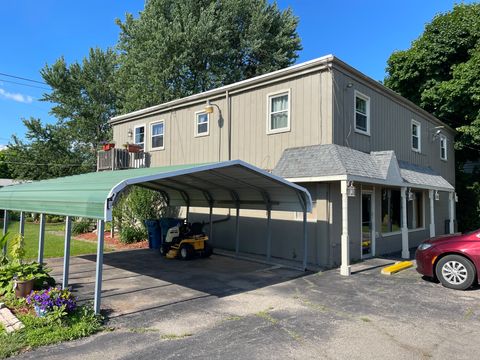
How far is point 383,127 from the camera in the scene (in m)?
12.6

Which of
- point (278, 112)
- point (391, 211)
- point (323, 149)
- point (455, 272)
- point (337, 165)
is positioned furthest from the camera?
point (391, 211)

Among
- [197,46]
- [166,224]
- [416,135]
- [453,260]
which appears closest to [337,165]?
[453,260]

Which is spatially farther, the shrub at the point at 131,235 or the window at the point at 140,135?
the window at the point at 140,135

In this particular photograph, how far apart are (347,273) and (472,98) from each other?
13.8 meters

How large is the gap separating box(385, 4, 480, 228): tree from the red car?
1294 centimetres

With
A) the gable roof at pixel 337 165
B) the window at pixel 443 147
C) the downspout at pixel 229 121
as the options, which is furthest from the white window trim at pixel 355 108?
the window at pixel 443 147

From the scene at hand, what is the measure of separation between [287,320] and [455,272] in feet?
13.6

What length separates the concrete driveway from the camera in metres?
4.44

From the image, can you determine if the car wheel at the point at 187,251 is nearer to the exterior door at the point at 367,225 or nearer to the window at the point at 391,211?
the exterior door at the point at 367,225

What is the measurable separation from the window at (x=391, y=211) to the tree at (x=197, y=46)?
15.0 meters

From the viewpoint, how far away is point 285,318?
5.69 m

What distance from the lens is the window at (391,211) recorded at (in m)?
12.4

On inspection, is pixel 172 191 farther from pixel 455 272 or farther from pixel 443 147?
pixel 443 147

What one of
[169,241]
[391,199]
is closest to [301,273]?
[169,241]
